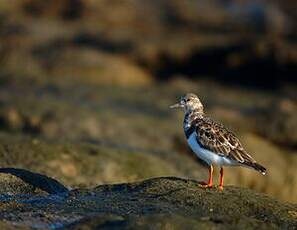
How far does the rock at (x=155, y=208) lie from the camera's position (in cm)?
1272

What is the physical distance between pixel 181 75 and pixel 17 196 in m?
24.8

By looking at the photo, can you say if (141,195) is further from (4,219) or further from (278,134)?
(278,134)

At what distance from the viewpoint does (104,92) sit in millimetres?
34469

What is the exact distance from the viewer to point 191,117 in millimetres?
16531

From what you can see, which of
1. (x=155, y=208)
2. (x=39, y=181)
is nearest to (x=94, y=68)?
(x=39, y=181)

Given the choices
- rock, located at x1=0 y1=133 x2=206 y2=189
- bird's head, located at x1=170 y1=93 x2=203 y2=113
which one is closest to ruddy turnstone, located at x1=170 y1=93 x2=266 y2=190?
bird's head, located at x1=170 y1=93 x2=203 y2=113

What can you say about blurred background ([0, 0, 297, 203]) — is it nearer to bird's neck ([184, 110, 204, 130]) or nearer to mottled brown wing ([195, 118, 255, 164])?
bird's neck ([184, 110, 204, 130])

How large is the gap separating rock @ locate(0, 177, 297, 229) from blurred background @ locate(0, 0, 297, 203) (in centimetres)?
431

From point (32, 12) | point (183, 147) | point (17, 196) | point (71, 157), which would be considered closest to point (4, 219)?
point (17, 196)

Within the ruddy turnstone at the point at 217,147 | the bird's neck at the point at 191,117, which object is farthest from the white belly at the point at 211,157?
the bird's neck at the point at 191,117

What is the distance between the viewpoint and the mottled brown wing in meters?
15.4

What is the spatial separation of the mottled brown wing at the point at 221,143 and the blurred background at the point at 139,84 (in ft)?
14.4

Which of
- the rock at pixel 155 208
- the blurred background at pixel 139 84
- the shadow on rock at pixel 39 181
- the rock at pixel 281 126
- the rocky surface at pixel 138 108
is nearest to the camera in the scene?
the rock at pixel 155 208

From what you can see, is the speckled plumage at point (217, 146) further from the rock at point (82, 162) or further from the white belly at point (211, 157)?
the rock at point (82, 162)
